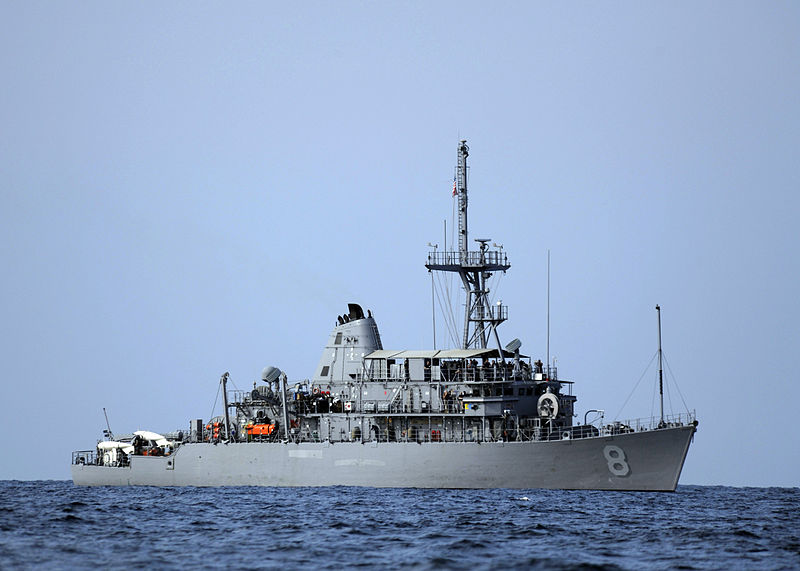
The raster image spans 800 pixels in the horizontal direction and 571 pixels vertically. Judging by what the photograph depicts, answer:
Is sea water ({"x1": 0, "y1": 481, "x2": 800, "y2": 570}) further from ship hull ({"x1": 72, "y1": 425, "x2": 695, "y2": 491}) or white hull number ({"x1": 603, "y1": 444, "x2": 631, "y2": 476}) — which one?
white hull number ({"x1": 603, "y1": 444, "x2": 631, "y2": 476})

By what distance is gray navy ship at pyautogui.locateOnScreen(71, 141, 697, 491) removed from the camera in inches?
2142

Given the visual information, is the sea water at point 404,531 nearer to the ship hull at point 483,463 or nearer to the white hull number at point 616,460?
the ship hull at point 483,463

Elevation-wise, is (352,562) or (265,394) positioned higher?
(265,394)

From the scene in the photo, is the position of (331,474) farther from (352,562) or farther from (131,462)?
(352,562)

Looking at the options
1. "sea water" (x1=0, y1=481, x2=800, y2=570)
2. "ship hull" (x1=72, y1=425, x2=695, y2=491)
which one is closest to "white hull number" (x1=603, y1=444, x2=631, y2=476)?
"ship hull" (x1=72, y1=425, x2=695, y2=491)

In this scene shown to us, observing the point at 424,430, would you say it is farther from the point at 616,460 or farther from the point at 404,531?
the point at 404,531

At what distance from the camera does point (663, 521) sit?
42031mm

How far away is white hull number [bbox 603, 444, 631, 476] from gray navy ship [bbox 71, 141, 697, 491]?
47 mm

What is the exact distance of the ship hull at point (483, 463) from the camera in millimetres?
54062

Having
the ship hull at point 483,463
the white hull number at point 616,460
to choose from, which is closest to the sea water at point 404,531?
the ship hull at point 483,463

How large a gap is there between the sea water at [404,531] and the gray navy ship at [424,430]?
1.47 m

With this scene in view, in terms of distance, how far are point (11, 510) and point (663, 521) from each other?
27.1 meters

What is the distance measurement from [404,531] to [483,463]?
1663 cm

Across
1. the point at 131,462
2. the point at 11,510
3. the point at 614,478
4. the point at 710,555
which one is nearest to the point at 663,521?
the point at 710,555
